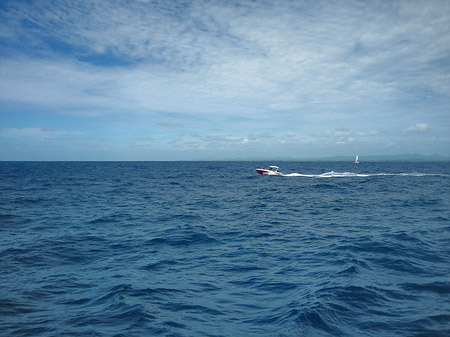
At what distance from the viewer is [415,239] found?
15.8 metres

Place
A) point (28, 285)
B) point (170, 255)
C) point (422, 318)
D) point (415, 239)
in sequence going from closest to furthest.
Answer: point (422, 318) → point (28, 285) → point (170, 255) → point (415, 239)

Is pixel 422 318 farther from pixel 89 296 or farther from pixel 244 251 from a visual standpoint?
pixel 89 296

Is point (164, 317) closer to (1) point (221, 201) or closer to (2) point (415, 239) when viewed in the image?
(2) point (415, 239)

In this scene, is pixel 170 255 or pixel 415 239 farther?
pixel 415 239

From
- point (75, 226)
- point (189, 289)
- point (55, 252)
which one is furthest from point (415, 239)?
point (75, 226)

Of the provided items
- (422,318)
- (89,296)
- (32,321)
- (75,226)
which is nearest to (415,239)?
(422,318)

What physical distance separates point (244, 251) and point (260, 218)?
Answer: 8162 millimetres

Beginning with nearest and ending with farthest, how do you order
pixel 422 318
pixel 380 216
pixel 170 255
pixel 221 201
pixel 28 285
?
pixel 422 318 < pixel 28 285 < pixel 170 255 < pixel 380 216 < pixel 221 201

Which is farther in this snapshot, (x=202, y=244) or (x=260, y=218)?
(x=260, y=218)

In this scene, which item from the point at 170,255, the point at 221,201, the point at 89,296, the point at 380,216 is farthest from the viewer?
the point at 221,201

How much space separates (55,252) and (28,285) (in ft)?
13.0

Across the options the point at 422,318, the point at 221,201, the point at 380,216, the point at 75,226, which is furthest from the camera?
the point at 221,201

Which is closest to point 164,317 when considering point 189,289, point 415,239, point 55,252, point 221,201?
point 189,289

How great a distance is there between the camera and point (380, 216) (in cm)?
2259
